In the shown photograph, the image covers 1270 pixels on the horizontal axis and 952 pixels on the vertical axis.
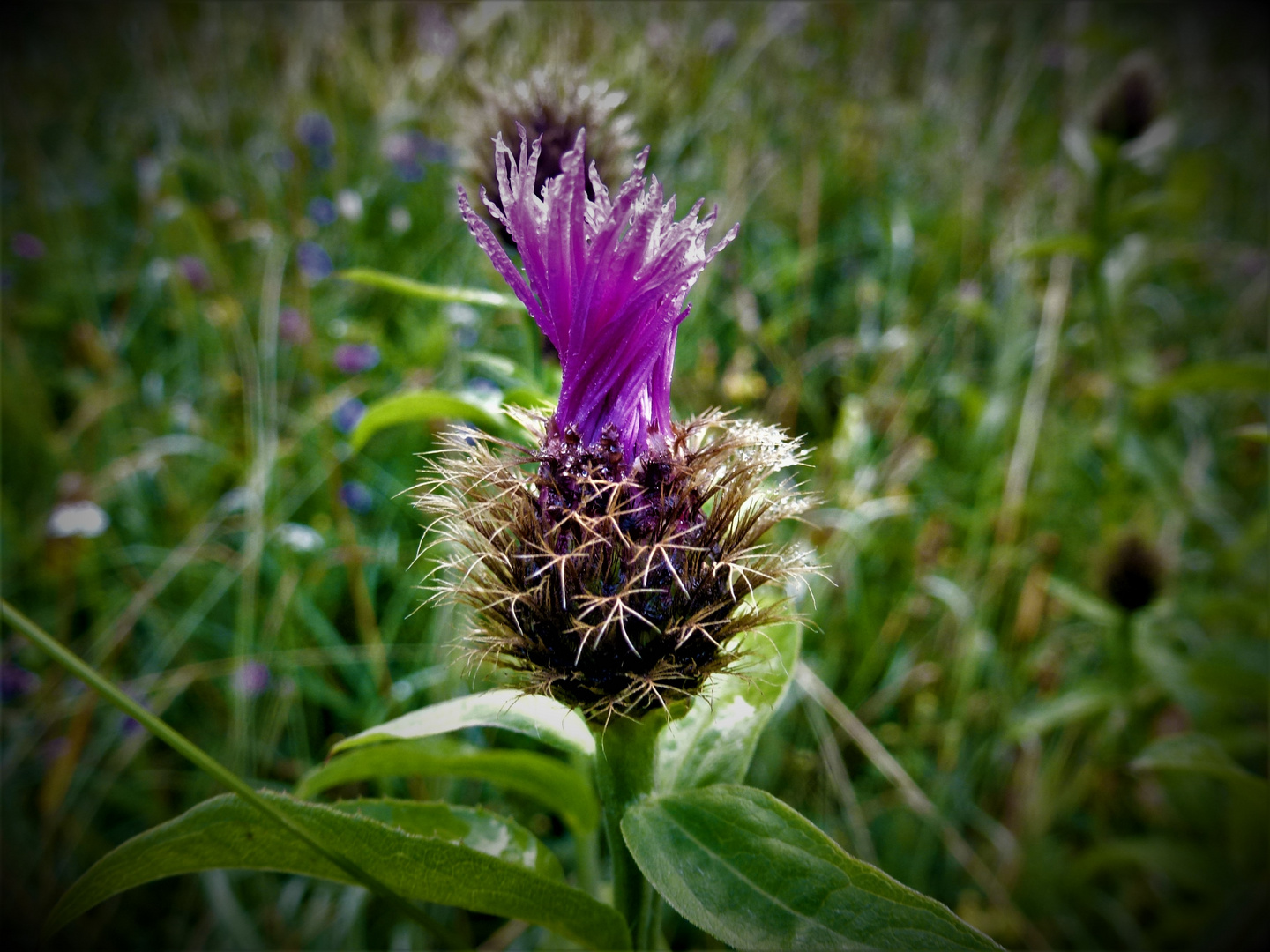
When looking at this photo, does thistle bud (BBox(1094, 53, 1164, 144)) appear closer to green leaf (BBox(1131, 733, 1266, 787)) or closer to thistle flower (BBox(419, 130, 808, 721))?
green leaf (BBox(1131, 733, 1266, 787))

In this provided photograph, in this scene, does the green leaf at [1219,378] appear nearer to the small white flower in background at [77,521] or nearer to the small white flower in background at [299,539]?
the small white flower in background at [299,539]

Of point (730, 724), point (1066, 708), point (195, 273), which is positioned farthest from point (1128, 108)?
point (195, 273)

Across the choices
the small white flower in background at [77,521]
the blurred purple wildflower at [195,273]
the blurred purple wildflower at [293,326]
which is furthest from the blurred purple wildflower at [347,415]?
the blurred purple wildflower at [195,273]

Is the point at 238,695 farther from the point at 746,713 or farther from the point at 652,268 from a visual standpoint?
the point at 652,268

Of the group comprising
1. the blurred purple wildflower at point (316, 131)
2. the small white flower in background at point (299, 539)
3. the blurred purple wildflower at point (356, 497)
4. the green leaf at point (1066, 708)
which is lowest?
the green leaf at point (1066, 708)

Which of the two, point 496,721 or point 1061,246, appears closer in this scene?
point 496,721

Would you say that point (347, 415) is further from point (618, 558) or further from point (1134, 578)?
point (1134, 578)
